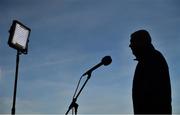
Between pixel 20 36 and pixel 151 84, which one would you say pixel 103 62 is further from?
pixel 20 36

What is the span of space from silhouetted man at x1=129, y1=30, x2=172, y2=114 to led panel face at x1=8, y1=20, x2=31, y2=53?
3268 millimetres

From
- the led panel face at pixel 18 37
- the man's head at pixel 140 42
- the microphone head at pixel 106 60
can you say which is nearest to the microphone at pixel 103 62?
the microphone head at pixel 106 60

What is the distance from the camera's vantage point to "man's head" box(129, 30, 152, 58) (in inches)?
212

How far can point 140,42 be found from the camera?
17.8ft

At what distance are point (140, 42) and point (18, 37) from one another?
3.39 metres

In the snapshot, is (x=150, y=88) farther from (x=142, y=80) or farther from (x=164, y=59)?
(x=164, y=59)

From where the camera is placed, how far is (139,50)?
5.41 metres

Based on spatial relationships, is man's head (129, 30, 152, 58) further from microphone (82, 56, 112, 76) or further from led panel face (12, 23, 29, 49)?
led panel face (12, 23, 29, 49)

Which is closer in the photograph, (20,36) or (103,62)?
(103,62)

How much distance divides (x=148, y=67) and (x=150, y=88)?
38cm

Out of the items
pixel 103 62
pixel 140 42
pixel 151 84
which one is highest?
pixel 140 42

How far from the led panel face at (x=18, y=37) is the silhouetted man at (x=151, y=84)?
129 inches

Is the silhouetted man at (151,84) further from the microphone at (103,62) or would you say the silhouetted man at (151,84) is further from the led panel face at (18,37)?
the led panel face at (18,37)

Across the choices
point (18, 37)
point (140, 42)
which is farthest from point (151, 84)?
point (18, 37)
